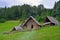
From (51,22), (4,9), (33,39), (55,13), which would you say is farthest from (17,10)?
(33,39)

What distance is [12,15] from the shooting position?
123m

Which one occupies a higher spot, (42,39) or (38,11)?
(42,39)

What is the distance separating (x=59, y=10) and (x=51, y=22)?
4456 centimetres

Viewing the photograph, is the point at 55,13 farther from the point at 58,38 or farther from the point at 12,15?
the point at 58,38

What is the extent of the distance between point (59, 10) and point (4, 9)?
169 feet

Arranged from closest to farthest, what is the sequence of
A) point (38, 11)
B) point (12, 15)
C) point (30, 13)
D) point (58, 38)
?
1. point (58, 38)
2. point (12, 15)
3. point (30, 13)
4. point (38, 11)

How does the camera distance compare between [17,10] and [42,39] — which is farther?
[17,10]

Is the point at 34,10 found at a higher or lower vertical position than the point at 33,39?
lower

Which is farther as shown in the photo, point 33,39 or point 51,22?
point 51,22

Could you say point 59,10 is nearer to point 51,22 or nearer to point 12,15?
point 12,15

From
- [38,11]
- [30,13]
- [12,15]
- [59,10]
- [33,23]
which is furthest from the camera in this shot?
[38,11]

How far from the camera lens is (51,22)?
5856 centimetres

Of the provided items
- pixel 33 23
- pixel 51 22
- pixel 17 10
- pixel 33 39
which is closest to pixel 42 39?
pixel 33 39

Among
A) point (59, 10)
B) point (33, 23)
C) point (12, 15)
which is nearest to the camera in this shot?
point (33, 23)
